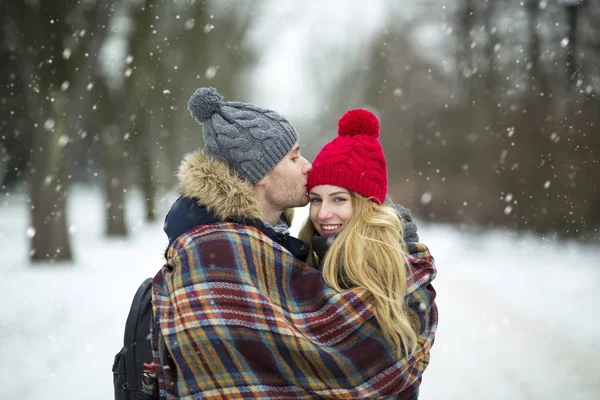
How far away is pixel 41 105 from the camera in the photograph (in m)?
10.9

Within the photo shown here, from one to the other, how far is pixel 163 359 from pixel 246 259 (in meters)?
0.63

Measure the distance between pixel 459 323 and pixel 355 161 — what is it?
4.61m

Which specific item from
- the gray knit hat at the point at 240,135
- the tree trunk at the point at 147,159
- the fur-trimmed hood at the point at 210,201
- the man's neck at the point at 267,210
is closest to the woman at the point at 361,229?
the man's neck at the point at 267,210

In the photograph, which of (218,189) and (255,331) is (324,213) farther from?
(255,331)

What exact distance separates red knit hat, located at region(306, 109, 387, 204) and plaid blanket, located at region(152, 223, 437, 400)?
65 cm

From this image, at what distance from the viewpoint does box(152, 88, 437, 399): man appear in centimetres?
265

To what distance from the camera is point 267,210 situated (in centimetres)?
349

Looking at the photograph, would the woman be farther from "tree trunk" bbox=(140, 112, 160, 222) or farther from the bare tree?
"tree trunk" bbox=(140, 112, 160, 222)

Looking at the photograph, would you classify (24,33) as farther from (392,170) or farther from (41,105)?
(392,170)

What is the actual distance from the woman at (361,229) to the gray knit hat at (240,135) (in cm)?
32

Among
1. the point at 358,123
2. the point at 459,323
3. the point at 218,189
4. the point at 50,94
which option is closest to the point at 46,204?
the point at 50,94

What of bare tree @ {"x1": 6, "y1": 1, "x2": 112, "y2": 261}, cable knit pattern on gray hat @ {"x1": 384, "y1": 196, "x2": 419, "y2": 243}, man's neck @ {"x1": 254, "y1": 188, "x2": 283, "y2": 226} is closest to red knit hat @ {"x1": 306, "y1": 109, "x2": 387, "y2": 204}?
cable knit pattern on gray hat @ {"x1": 384, "y1": 196, "x2": 419, "y2": 243}

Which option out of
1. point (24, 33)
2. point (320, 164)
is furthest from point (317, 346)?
Result: point (24, 33)

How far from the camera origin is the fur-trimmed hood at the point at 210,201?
2.99m
